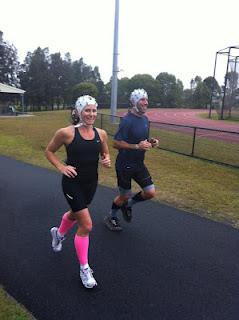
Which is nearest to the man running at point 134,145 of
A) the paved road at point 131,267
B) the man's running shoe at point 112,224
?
the man's running shoe at point 112,224

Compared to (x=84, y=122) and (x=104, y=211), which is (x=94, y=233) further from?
(x=84, y=122)

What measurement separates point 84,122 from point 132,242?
1.83 m

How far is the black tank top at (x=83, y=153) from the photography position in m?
3.76

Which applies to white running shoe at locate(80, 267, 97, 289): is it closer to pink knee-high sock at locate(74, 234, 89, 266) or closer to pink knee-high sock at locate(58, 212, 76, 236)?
pink knee-high sock at locate(74, 234, 89, 266)

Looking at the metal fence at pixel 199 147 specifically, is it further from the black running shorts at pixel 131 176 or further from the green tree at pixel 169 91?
the green tree at pixel 169 91

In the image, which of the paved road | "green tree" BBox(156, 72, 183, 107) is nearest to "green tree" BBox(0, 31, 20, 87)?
"green tree" BBox(156, 72, 183, 107)

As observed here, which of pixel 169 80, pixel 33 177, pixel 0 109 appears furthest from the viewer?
pixel 169 80

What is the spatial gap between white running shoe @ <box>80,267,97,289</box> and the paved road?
0.06 meters

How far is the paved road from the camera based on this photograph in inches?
133

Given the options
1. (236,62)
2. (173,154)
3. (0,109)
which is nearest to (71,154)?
(173,154)

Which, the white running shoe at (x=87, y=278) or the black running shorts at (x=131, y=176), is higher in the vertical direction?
the black running shorts at (x=131, y=176)

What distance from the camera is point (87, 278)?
3697mm

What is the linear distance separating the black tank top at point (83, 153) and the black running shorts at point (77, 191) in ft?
0.32

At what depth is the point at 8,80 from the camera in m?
70.1
